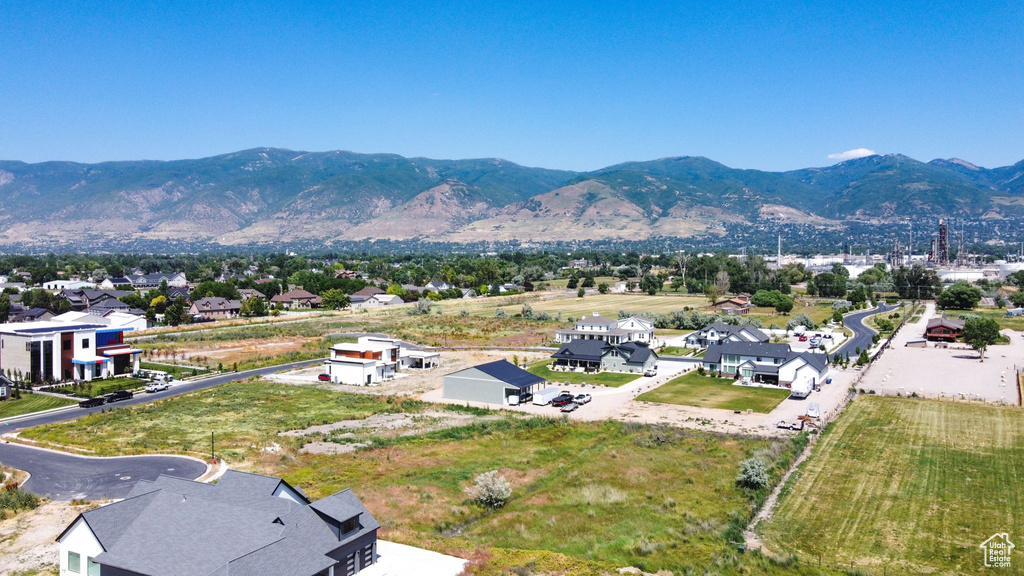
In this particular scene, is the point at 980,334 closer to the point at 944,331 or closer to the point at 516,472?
the point at 944,331

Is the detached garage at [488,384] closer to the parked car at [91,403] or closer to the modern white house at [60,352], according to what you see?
the parked car at [91,403]

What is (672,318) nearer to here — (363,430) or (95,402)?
(363,430)

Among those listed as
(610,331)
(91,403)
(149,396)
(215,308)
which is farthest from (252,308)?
(91,403)

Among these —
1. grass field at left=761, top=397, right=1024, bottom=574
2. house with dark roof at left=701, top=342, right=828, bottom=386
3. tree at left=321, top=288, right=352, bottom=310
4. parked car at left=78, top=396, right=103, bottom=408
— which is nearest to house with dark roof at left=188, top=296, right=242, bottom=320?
tree at left=321, top=288, right=352, bottom=310

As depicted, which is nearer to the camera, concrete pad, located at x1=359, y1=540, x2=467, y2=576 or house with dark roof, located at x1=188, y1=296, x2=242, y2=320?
concrete pad, located at x1=359, y1=540, x2=467, y2=576

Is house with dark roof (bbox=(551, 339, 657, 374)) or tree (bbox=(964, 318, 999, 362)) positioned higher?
tree (bbox=(964, 318, 999, 362))

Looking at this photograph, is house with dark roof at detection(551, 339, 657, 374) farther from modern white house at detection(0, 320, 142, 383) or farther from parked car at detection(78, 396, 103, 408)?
modern white house at detection(0, 320, 142, 383)

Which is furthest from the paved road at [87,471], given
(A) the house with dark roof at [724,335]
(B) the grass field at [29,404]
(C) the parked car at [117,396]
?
(A) the house with dark roof at [724,335]

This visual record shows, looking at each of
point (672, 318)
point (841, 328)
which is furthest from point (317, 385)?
point (841, 328)
